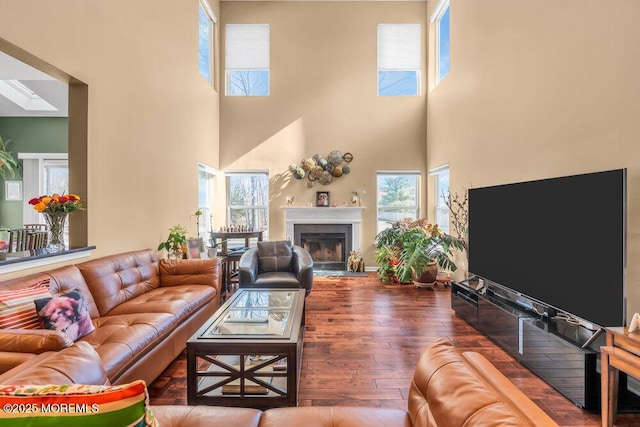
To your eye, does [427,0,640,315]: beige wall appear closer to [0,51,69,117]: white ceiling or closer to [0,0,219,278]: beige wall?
[0,0,219,278]: beige wall

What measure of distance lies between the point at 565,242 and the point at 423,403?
1925 mm

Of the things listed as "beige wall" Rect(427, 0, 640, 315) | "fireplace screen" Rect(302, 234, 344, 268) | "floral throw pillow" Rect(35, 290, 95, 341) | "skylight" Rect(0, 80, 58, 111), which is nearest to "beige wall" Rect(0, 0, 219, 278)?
"floral throw pillow" Rect(35, 290, 95, 341)

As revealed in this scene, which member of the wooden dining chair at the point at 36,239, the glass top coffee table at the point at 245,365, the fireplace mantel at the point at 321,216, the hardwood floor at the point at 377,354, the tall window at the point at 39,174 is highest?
the tall window at the point at 39,174

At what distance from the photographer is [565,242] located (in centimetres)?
239

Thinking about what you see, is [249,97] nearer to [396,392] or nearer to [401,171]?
[401,171]

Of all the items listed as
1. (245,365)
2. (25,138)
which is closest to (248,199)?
(25,138)

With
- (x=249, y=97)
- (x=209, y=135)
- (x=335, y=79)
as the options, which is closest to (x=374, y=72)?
(x=335, y=79)

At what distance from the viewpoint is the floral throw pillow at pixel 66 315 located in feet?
6.46

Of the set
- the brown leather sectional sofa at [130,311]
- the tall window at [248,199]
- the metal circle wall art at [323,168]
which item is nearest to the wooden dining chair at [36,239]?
the brown leather sectional sofa at [130,311]

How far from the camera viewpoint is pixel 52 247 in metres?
2.65

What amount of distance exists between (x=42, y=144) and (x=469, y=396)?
726 centimetres

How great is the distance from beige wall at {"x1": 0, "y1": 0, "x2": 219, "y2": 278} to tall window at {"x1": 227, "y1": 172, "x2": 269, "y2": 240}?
55.4 inches

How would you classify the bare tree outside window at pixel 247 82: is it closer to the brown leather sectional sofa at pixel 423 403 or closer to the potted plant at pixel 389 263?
the potted plant at pixel 389 263

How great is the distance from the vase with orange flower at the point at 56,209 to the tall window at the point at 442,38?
5.68m
